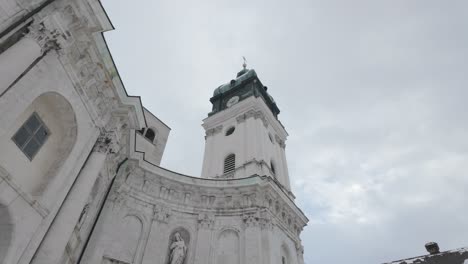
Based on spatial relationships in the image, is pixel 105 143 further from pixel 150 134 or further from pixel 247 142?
pixel 247 142

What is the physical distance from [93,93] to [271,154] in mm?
20303

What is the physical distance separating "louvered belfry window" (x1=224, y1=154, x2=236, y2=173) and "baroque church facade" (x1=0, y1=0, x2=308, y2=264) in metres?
0.13

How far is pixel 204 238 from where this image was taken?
21547mm

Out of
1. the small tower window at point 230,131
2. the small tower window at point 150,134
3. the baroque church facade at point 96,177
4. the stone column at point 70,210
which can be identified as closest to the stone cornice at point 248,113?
the small tower window at point 230,131

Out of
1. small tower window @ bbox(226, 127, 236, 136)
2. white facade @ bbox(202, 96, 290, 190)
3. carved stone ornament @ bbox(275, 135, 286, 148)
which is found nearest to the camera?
white facade @ bbox(202, 96, 290, 190)

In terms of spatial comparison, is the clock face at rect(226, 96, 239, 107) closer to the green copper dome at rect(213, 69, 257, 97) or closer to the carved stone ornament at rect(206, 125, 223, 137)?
the green copper dome at rect(213, 69, 257, 97)

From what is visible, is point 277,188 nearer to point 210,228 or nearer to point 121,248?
point 210,228

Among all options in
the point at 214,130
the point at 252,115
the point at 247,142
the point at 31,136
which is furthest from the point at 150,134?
the point at 31,136

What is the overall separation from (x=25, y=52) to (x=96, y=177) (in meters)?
6.42

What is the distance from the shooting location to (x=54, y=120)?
1338 cm

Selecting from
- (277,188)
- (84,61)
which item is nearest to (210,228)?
(277,188)

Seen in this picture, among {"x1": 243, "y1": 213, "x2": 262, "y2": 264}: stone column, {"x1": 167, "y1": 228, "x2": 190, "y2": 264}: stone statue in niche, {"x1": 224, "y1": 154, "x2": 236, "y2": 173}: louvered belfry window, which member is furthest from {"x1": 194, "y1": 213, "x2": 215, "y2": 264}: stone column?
{"x1": 224, "y1": 154, "x2": 236, "y2": 173}: louvered belfry window

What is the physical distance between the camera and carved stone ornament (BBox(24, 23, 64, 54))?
11.4 meters

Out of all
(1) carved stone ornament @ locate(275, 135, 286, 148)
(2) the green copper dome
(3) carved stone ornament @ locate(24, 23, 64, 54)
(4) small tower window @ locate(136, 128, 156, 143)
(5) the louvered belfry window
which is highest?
(2) the green copper dome
